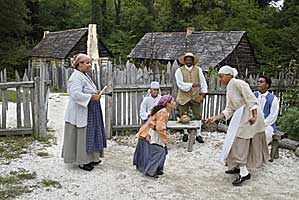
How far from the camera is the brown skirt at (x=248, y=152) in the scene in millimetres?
5613

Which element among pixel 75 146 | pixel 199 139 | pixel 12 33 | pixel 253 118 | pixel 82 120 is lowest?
pixel 199 139

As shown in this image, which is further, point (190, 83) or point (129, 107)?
point (129, 107)

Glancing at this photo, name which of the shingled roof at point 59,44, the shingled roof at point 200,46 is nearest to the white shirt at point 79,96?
the shingled roof at point 200,46

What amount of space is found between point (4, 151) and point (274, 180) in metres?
4.57

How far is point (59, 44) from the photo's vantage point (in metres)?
27.7

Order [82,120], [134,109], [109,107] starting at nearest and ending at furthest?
[82,120], [109,107], [134,109]

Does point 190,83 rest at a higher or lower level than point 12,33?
lower

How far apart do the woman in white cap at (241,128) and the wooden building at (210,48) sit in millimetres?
17809

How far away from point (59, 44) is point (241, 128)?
2371 cm

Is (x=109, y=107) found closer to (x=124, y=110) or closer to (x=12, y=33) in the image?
(x=124, y=110)

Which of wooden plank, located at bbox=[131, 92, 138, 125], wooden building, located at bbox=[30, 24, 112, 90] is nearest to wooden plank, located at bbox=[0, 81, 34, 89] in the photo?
wooden plank, located at bbox=[131, 92, 138, 125]

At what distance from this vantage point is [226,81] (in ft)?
18.5

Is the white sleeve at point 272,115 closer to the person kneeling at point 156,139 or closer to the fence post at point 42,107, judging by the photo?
the person kneeling at point 156,139

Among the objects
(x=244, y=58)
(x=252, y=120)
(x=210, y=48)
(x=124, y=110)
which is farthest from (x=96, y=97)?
(x=244, y=58)
